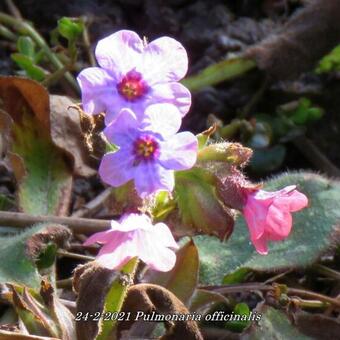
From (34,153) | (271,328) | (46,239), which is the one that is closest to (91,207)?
(34,153)

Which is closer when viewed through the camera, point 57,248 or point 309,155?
point 57,248

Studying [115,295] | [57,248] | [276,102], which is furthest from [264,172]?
[115,295]

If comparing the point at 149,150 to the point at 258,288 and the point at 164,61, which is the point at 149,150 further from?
the point at 258,288

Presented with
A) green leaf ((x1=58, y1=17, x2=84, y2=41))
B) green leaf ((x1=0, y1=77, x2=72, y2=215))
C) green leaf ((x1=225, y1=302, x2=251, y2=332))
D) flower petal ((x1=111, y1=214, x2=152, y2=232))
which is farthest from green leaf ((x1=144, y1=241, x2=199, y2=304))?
green leaf ((x1=58, y1=17, x2=84, y2=41))

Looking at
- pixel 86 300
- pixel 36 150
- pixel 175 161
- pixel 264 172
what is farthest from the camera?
pixel 264 172

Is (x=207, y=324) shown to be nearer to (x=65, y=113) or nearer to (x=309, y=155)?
(x=65, y=113)

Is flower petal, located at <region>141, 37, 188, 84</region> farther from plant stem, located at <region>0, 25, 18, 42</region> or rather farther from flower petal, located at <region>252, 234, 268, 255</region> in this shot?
plant stem, located at <region>0, 25, 18, 42</region>
